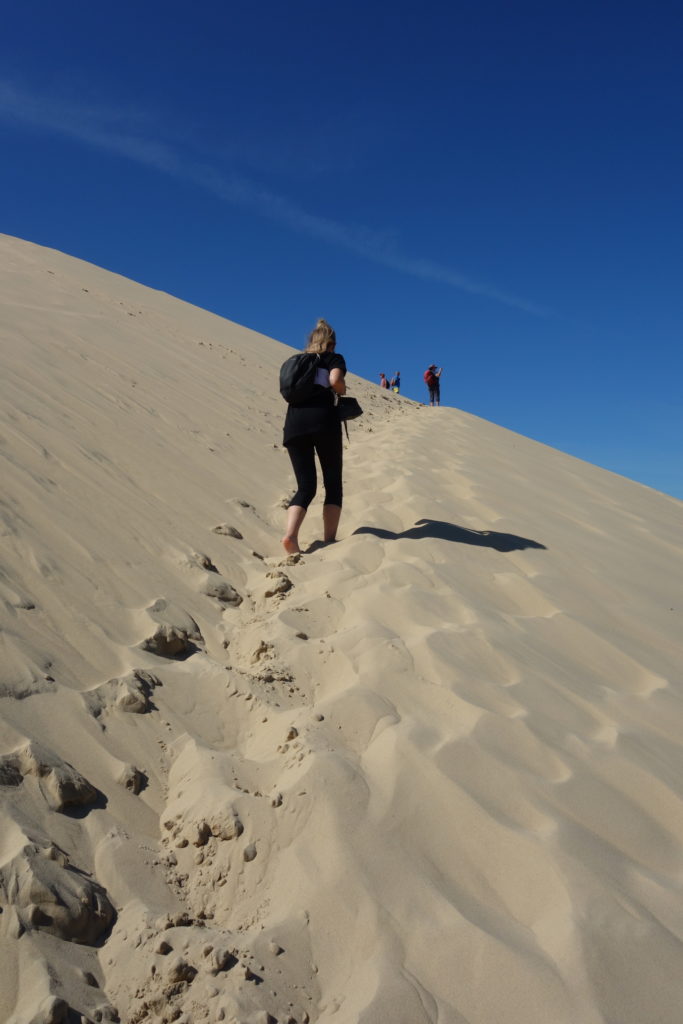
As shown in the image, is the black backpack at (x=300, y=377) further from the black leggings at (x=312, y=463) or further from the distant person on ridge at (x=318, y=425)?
the black leggings at (x=312, y=463)

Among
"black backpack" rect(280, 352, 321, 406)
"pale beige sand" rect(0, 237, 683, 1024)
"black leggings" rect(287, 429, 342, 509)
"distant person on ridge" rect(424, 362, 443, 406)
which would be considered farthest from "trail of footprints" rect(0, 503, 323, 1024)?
"distant person on ridge" rect(424, 362, 443, 406)

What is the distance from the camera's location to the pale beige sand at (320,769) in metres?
1.37

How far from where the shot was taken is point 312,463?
4023 millimetres

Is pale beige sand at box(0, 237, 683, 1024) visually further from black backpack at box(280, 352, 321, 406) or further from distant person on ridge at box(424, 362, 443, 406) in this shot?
distant person on ridge at box(424, 362, 443, 406)

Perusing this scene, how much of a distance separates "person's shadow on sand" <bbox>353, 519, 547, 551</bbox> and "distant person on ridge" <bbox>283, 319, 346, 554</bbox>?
39 cm

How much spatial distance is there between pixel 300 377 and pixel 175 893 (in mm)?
2833

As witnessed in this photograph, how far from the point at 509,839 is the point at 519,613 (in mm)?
1654

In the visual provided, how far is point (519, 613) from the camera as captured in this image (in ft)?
10.8

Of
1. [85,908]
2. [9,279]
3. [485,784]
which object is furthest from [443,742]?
[9,279]

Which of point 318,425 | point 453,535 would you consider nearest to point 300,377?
point 318,425

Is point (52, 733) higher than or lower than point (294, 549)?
lower

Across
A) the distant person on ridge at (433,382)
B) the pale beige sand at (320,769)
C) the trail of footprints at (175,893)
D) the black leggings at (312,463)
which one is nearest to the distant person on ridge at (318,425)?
the black leggings at (312,463)

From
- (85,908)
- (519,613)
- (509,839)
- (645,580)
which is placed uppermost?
(645,580)

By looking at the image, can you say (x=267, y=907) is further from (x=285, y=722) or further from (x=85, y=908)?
(x=285, y=722)
